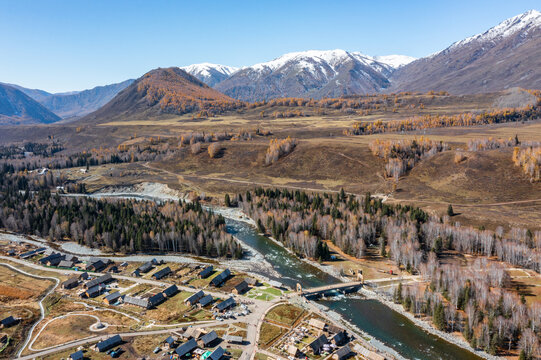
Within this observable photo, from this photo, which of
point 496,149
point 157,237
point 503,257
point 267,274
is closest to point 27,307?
point 157,237

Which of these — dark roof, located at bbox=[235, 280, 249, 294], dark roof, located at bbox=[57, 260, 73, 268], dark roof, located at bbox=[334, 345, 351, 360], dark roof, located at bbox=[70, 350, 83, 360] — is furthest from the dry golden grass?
dark roof, located at bbox=[334, 345, 351, 360]

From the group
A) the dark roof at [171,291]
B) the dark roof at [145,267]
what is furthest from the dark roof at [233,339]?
the dark roof at [145,267]

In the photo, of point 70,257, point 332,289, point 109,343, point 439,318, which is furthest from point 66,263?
point 439,318

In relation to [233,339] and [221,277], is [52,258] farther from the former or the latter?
[233,339]

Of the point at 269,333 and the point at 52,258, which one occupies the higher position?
the point at 52,258

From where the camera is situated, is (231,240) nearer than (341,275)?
No

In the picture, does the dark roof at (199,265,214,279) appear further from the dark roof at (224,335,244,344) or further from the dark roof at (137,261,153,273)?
the dark roof at (224,335,244,344)

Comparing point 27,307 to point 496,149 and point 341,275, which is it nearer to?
point 341,275
